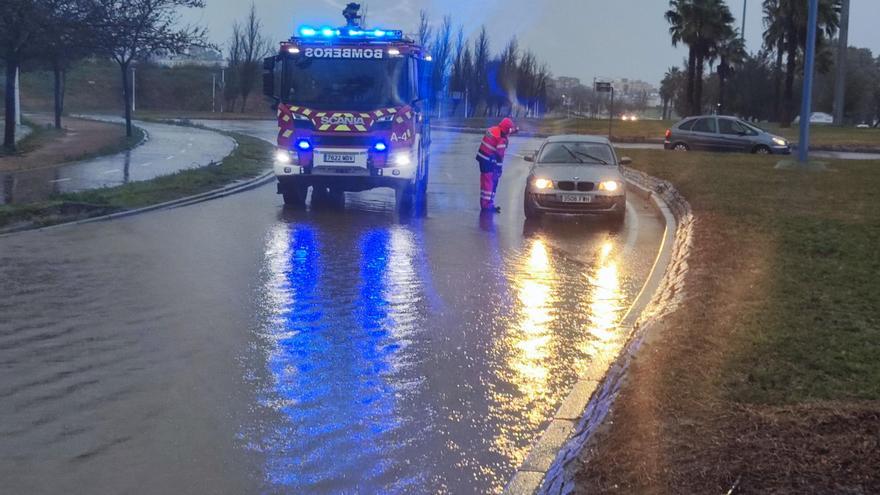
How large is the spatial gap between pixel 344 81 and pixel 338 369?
1002 centimetres

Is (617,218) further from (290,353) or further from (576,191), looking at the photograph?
(290,353)

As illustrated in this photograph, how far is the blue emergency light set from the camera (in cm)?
1608

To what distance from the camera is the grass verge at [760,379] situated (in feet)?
13.2

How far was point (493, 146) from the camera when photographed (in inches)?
642

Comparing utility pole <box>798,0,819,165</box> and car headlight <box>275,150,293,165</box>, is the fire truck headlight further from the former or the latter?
utility pole <box>798,0,819,165</box>

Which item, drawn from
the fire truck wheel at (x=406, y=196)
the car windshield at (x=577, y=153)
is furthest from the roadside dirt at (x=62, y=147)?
the car windshield at (x=577, y=153)

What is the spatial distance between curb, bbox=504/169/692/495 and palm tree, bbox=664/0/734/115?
2004 inches

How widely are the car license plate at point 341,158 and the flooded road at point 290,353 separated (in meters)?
2.92

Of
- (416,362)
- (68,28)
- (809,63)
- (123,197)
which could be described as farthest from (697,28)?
(416,362)

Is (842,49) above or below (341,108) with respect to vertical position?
above

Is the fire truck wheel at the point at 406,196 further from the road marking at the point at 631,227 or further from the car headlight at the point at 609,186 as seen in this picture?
the road marking at the point at 631,227

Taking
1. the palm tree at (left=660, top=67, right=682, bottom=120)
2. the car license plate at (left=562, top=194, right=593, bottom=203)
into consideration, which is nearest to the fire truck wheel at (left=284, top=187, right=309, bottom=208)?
the car license plate at (left=562, top=194, right=593, bottom=203)

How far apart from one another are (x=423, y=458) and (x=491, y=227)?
31.2ft

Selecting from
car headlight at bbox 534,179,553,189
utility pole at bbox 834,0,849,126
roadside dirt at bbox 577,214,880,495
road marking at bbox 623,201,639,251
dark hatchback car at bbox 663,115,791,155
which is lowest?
roadside dirt at bbox 577,214,880,495
